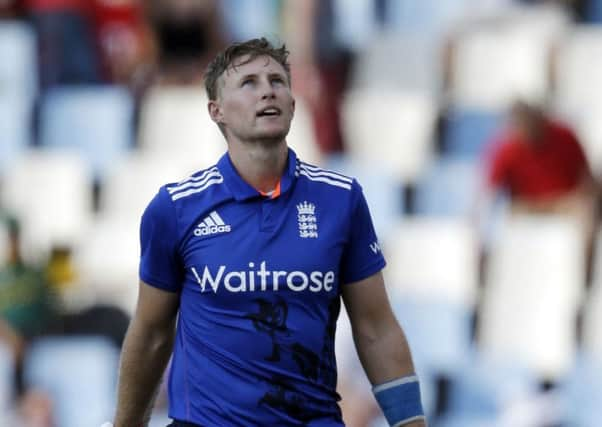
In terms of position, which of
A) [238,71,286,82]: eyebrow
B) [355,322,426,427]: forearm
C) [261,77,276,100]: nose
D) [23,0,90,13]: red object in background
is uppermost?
[238,71,286,82]: eyebrow

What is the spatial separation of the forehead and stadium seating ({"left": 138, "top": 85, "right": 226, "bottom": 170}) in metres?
7.02

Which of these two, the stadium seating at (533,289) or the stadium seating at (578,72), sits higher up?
the stadium seating at (578,72)

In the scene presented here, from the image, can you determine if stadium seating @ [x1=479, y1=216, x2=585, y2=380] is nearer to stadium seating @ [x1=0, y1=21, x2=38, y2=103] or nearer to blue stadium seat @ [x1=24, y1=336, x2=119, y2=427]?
blue stadium seat @ [x1=24, y1=336, x2=119, y2=427]

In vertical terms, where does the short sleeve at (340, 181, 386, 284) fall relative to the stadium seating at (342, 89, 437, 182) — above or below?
above

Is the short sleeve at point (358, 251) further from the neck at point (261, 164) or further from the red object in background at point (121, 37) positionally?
the red object in background at point (121, 37)

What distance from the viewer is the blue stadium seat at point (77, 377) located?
9391 millimetres

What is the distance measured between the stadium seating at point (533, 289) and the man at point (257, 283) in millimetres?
5238

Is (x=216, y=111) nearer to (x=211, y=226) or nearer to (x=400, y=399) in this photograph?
(x=211, y=226)

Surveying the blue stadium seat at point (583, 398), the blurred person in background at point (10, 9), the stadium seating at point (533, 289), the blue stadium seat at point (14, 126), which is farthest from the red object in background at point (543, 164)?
the blurred person in background at point (10, 9)

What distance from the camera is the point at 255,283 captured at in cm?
431

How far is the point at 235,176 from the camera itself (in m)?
4.46

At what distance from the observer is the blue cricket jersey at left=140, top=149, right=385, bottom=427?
4.32m

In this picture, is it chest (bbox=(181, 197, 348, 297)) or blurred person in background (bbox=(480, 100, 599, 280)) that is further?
blurred person in background (bbox=(480, 100, 599, 280))

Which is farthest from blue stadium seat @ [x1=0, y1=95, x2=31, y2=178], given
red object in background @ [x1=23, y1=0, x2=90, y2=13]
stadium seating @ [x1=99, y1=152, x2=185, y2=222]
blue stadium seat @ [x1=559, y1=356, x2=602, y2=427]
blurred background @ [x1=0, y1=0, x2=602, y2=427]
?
blue stadium seat @ [x1=559, y1=356, x2=602, y2=427]
